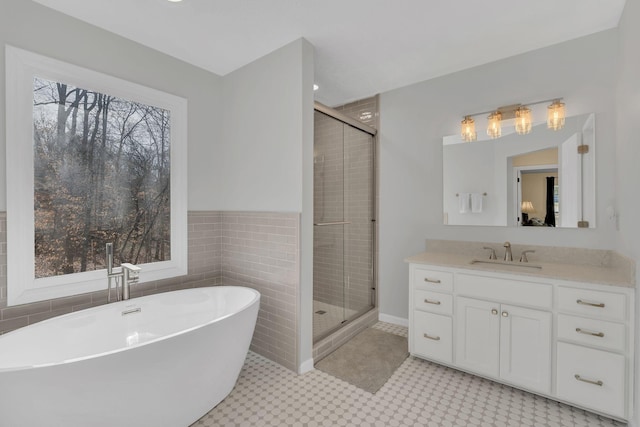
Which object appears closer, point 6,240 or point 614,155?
point 6,240

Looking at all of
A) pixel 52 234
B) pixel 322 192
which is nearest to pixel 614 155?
pixel 322 192

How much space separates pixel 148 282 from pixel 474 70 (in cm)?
350

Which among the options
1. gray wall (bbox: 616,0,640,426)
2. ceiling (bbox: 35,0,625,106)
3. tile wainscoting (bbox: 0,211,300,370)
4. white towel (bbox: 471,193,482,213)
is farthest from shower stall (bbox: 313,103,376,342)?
gray wall (bbox: 616,0,640,426)

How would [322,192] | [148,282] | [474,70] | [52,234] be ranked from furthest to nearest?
→ [322,192], [474,70], [148,282], [52,234]

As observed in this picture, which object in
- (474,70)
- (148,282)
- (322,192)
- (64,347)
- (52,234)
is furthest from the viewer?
(322,192)

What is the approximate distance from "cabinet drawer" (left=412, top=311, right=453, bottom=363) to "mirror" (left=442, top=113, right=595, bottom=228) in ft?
3.14

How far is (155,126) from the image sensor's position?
2574 mm

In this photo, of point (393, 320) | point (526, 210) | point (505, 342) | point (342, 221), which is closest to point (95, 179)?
point (342, 221)

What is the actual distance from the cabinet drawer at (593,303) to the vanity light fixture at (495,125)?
1.38m

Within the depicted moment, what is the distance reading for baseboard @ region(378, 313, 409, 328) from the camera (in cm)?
319

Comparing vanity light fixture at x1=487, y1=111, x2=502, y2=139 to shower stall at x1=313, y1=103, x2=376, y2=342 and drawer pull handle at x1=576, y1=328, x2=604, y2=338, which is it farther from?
drawer pull handle at x1=576, y1=328, x2=604, y2=338

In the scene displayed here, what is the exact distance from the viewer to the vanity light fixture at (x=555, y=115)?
230 centimetres

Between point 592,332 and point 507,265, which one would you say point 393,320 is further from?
point 592,332

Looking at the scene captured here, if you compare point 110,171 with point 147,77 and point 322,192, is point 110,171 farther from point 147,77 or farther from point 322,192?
point 322,192
